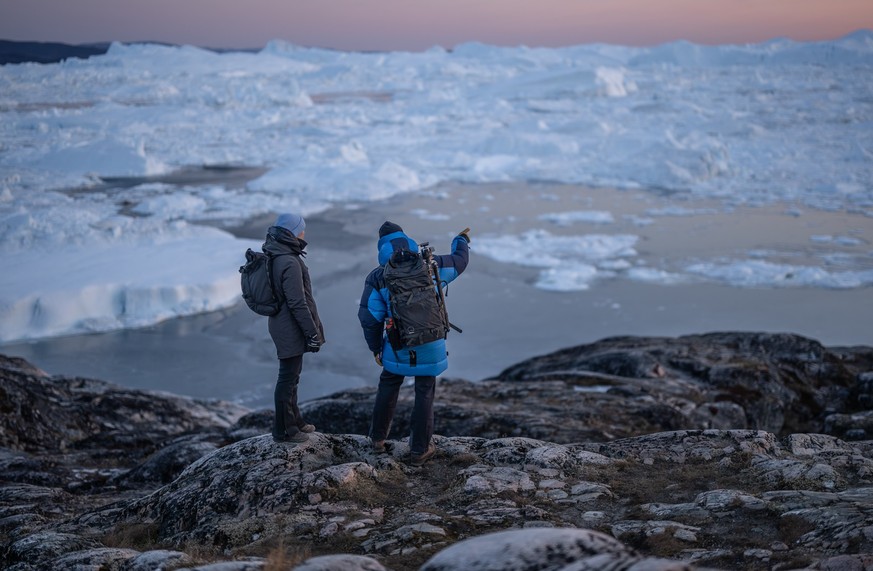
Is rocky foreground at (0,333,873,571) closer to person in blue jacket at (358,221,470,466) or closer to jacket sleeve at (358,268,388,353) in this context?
person in blue jacket at (358,221,470,466)

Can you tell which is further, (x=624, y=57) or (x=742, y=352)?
(x=624, y=57)

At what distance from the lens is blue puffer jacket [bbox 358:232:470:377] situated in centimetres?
522

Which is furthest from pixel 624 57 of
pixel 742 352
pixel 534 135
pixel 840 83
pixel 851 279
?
pixel 742 352

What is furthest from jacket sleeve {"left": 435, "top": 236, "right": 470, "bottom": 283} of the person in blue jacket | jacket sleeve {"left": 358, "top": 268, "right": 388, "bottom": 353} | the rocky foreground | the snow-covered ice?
the snow-covered ice

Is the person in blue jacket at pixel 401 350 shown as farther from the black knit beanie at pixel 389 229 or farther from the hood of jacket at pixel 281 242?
the hood of jacket at pixel 281 242

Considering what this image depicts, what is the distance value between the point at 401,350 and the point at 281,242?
113 cm

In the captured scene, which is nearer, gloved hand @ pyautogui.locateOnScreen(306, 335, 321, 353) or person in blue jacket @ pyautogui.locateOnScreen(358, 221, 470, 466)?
person in blue jacket @ pyautogui.locateOnScreen(358, 221, 470, 466)

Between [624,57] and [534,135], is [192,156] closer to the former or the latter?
[534,135]

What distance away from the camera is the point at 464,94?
66.4 meters

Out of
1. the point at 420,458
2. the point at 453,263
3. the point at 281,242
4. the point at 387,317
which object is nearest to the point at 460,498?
the point at 420,458

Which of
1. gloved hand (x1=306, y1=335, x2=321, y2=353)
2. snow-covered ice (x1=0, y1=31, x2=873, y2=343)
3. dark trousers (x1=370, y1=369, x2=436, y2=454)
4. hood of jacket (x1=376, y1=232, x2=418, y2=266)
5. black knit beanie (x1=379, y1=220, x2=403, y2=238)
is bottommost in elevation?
dark trousers (x1=370, y1=369, x2=436, y2=454)

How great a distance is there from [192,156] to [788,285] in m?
29.4

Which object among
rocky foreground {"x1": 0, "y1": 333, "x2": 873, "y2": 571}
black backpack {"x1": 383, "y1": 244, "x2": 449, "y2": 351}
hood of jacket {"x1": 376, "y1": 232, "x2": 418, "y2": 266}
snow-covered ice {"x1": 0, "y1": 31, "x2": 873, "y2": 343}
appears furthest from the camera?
snow-covered ice {"x1": 0, "y1": 31, "x2": 873, "y2": 343}

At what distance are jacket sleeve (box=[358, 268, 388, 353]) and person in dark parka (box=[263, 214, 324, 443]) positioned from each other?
336 millimetres
